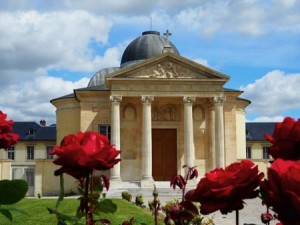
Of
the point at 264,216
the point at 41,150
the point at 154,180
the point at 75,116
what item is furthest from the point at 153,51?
the point at 264,216

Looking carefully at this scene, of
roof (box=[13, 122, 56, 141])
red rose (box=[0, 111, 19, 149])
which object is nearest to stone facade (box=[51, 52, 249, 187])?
roof (box=[13, 122, 56, 141])

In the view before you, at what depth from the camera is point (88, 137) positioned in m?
2.29

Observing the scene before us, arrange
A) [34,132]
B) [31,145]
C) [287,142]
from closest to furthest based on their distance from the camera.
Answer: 1. [287,142]
2. [31,145]
3. [34,132]

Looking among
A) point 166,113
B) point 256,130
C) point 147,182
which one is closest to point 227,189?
point 147,182

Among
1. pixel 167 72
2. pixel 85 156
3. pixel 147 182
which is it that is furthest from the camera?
pixel 167 72

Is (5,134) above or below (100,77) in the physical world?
below

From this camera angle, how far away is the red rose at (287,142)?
1957 mm

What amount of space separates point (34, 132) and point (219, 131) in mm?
39811

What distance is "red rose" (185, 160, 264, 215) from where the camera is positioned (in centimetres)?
184

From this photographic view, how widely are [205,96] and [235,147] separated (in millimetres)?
5896

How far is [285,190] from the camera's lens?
1493 mm

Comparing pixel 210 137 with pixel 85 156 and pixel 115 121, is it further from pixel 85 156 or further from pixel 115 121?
pixel 85 156

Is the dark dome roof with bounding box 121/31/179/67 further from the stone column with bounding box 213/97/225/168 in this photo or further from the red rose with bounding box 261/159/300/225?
the red rose with bounding box 261/159/300/225

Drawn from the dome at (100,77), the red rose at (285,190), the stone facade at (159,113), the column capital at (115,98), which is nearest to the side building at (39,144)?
the dome at (100,77)
